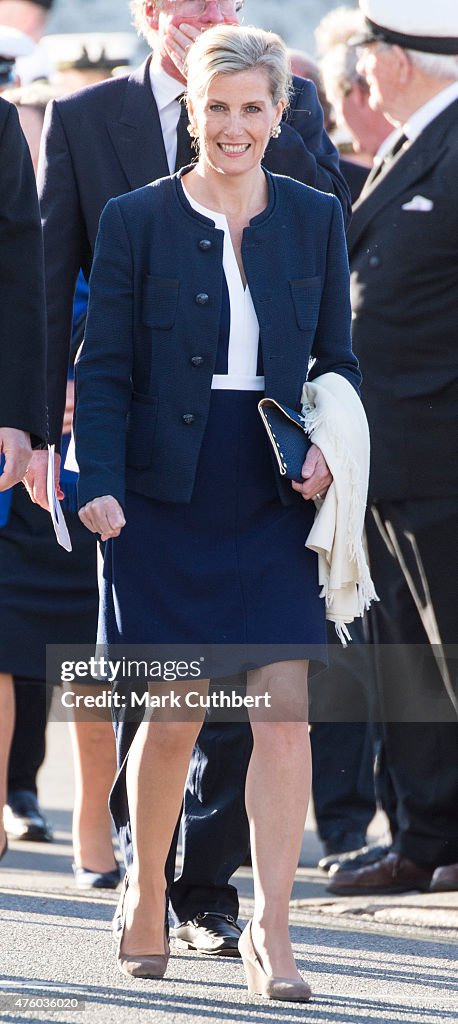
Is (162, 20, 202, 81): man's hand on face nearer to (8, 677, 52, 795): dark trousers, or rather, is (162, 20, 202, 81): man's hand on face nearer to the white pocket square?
the white pocket square

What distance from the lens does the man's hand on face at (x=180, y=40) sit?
430 cm

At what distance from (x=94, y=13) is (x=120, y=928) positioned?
1095 centimetres

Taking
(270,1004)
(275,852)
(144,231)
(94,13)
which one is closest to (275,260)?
(144,231)

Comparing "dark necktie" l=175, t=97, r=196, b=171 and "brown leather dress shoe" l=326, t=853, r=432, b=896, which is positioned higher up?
"dark necktie" l=175, t=97, r=196, b=171

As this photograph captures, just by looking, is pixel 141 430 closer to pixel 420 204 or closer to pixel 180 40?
pixel 180 40

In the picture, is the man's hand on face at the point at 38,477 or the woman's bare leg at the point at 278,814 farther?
the man's hand on face at the point at 38,477

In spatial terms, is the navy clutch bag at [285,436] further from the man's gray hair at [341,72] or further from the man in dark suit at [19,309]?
the man's gray hair at [341,72]

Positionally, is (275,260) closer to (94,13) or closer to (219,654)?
(219,654)

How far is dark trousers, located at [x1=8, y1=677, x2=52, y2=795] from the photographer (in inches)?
241

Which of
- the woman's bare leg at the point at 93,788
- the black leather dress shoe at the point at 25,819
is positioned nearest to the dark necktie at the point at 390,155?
the woman's bare leg at the point at 93,788

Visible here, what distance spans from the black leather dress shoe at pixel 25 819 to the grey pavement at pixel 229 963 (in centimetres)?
36

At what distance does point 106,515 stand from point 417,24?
7.02 feet

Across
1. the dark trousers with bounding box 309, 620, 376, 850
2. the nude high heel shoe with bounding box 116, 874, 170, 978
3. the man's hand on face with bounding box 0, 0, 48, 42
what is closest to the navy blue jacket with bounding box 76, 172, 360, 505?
the nude high heel shoe with bounding box 116, 874, 170, 978

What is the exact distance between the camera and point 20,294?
392 cm
